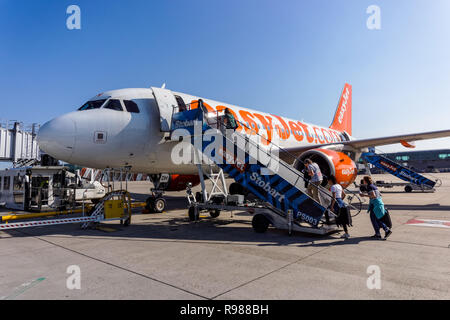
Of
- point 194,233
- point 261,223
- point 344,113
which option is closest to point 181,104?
point 194,233

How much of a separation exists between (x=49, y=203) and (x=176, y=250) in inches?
395

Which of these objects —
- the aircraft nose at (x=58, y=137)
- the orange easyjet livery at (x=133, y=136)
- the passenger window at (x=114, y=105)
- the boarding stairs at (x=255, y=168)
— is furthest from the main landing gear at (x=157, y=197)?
the aircraft nose at (x=58, y=137)

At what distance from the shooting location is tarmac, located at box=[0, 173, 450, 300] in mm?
3412

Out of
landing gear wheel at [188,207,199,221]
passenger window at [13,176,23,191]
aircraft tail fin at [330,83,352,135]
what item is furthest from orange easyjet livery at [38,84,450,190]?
aircraft tail fin at [330,83,352,135]

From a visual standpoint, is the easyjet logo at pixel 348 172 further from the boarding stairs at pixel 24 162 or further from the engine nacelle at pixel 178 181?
the boarding stairs at pixel 24 162

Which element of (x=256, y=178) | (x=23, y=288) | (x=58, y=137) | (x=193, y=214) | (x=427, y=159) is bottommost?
(x=23, y=288)

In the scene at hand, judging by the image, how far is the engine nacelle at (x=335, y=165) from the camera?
30.9 ft

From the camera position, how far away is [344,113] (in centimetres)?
2502

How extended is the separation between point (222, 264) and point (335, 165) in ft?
20.6

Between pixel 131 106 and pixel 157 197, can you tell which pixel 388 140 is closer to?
pixel 157 197

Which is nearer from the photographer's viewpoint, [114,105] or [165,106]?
[114,105]

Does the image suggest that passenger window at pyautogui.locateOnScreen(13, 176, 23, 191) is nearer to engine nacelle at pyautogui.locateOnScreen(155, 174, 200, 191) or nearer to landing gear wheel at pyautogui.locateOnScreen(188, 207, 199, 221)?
engine nacelle at pyautogui.locateOnScreen(155, 174, 200, 191)
